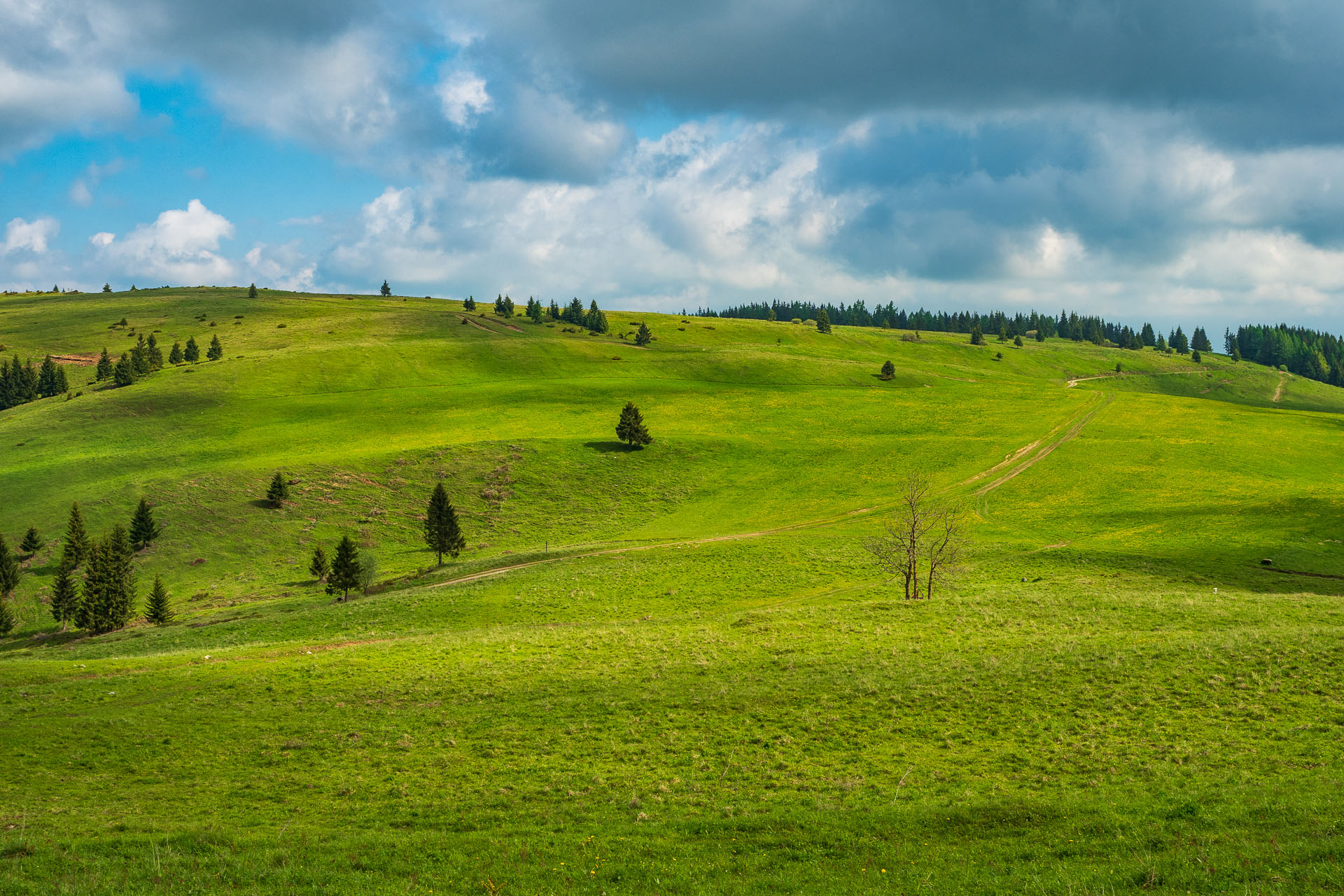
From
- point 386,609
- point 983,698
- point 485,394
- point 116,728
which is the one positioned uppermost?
point 485,394

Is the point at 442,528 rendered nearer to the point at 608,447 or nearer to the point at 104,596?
the point at 104,596

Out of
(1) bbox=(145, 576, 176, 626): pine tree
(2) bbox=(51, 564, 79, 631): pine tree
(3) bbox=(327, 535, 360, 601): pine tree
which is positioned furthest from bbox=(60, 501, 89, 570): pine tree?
(3) bbox=(327, 535, 360, 601): pine tree

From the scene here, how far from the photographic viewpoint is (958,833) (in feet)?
56.5

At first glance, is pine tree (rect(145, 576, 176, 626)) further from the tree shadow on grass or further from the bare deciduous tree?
the tree shadow on grass

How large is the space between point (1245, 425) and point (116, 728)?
5447 inches

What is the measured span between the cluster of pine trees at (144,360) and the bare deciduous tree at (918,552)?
136360 mm

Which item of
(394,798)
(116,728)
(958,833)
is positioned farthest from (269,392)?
(958,833)

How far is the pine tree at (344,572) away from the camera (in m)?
55.4

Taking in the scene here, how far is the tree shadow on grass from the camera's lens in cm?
9888

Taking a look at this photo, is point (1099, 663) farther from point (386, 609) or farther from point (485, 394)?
point (485, 394)

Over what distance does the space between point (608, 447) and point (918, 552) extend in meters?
55.6

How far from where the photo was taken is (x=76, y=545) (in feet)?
204

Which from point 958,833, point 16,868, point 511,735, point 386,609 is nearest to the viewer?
point 16,868

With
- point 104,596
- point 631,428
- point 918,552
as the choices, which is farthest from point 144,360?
point 918,552
